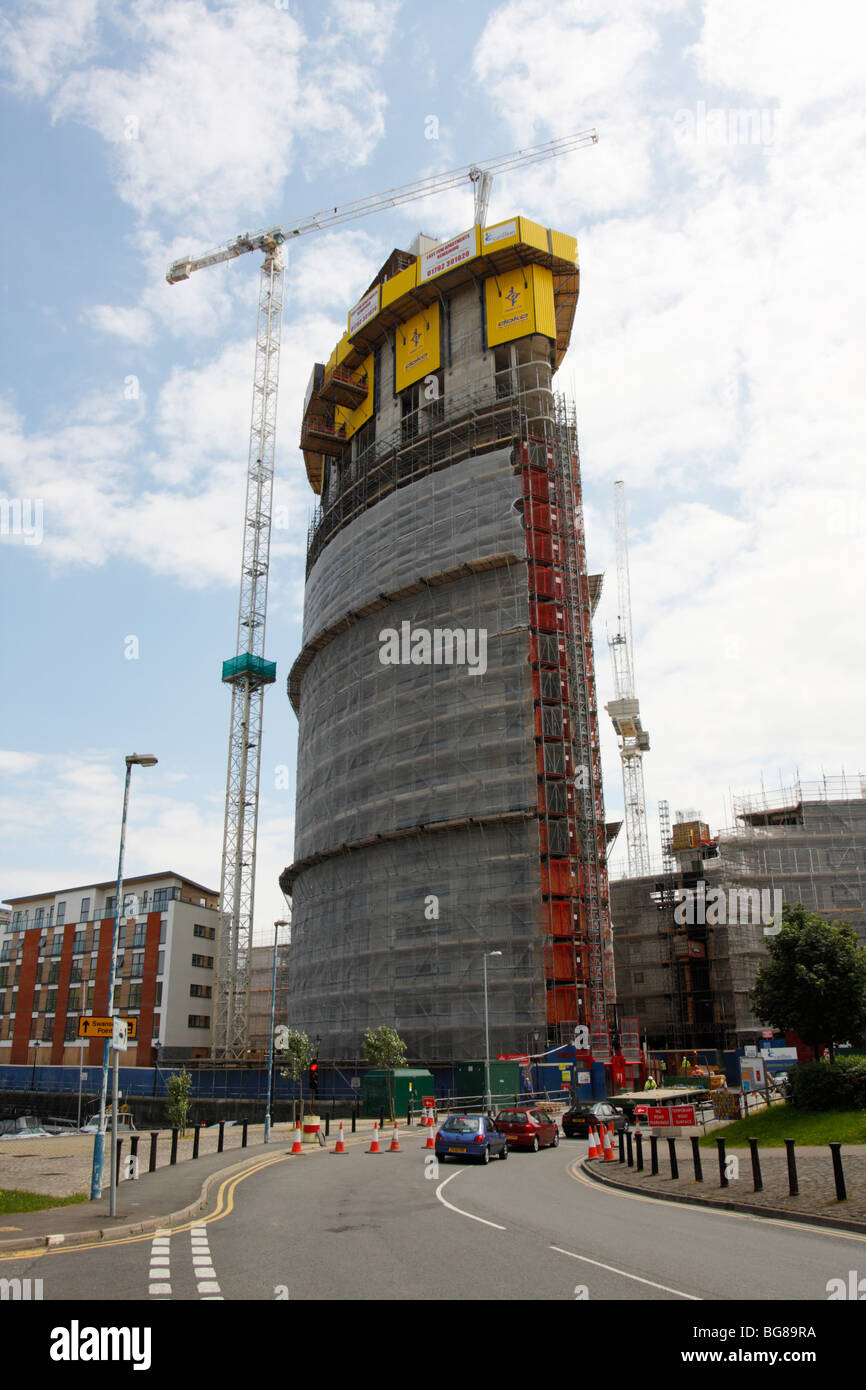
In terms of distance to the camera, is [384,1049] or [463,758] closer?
[384,1049]

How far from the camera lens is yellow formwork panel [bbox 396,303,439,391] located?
63.9 metres

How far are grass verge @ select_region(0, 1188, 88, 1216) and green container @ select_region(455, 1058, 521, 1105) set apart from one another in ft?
76.1

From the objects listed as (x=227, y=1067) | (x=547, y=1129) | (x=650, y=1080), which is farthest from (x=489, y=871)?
(x=227, y=1067)

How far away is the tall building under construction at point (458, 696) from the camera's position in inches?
1944

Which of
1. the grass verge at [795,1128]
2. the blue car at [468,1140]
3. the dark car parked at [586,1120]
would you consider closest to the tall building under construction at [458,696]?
the dark car parked at [586,1120]

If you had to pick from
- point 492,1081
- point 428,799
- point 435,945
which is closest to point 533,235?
point 428,799

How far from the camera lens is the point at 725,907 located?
6656cm

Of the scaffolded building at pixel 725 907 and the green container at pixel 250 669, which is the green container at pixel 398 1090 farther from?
the green container at pixel 250 669

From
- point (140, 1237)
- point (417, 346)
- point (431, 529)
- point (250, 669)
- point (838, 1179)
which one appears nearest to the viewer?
point (140, 1237)

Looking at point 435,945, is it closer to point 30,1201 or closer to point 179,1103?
point 179,1103

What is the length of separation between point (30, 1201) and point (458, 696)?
4023cm

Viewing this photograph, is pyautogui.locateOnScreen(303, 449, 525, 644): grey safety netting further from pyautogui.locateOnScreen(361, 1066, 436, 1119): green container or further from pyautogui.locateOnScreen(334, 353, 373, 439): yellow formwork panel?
pyautogui.locateOnScreen(361, 1066, 436, 1119): green container
